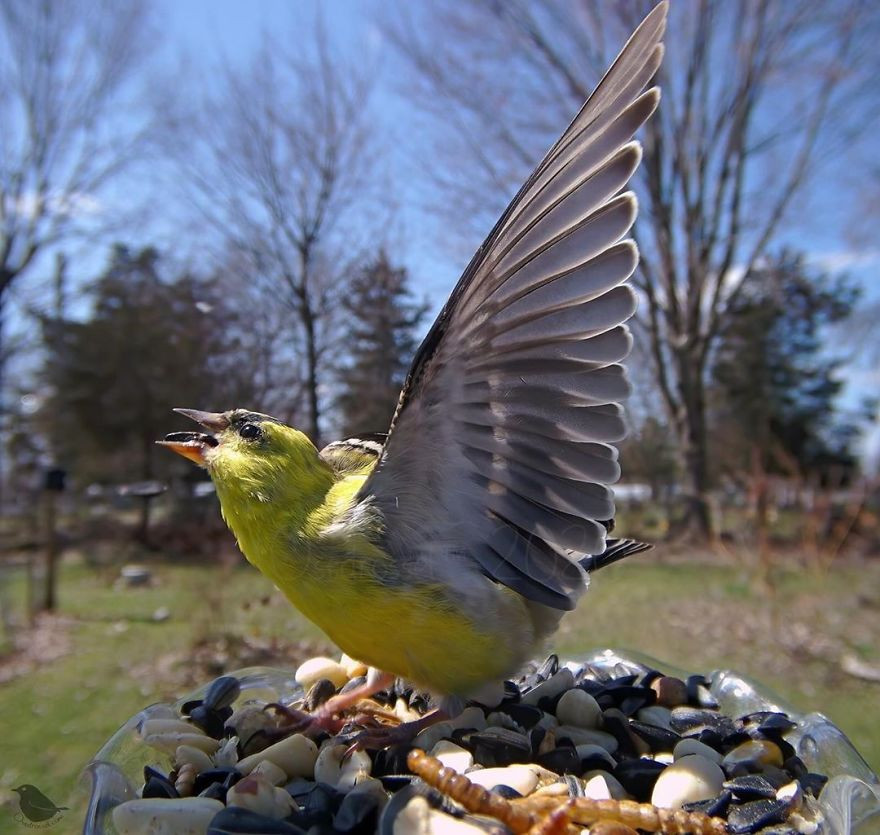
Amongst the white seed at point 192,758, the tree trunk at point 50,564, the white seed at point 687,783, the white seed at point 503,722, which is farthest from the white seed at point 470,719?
the tree trunk at point 50,564

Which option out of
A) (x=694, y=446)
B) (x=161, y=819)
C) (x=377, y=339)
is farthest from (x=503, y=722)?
(x=694, y=446)

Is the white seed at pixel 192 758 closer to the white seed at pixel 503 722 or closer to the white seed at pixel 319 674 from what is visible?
the white seed at pixel 319 674

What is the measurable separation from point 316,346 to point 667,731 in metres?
1.52

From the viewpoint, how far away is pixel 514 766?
3.97 feet

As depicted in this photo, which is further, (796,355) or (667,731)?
(796,355)

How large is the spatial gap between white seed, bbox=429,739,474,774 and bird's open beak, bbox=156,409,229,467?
80cm

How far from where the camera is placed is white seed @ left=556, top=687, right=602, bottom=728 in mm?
1490

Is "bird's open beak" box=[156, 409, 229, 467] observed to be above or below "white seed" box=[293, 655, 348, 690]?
above

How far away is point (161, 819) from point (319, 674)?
0.67m

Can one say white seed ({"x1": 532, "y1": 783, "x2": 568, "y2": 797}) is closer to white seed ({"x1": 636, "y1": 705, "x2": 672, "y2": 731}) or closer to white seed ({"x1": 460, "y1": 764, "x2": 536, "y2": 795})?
white seed ({"x1": 460, "y1": 764, "x2": 536, "y2": 795})

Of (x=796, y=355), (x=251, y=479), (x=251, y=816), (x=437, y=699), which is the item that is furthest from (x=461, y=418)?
(x=796, y=355)

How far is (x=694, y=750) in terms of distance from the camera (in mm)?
1322

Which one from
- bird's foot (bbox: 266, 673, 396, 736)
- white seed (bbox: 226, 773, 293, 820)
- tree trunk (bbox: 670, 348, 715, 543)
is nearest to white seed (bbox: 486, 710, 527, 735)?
bird's foot (bbox: 266, 673, 396, 736)

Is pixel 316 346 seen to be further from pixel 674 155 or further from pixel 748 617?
pixel 674 155
